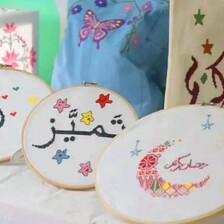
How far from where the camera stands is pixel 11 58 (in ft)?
4.91

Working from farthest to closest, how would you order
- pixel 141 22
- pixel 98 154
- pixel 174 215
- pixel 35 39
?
pixel 35 39, pixel 141 22, pixel 98 154, pixel 174 215

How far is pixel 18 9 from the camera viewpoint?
1.48 m

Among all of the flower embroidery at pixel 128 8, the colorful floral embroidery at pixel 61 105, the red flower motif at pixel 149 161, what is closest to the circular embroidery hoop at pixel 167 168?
the red flower motif at pixel 149 161

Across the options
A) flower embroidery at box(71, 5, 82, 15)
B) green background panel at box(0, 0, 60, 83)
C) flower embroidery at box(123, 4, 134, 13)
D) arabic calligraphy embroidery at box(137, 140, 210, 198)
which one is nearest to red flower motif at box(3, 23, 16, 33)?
green background panel at box(0, 0, 60, 83)

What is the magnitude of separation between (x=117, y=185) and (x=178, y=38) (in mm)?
276

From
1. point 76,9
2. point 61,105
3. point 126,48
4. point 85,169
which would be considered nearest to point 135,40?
point 126,48

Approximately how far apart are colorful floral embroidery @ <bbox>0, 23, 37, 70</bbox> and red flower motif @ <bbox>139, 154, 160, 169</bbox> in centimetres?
78

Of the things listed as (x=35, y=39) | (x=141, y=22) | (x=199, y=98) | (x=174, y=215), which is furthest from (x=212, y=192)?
(x=35, y=39)

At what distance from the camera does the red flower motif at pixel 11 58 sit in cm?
149

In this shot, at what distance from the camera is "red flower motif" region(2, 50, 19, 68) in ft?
4.88

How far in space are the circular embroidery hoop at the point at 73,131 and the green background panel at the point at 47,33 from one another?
0.59m

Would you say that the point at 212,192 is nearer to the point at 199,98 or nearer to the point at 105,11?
the point at 199,98

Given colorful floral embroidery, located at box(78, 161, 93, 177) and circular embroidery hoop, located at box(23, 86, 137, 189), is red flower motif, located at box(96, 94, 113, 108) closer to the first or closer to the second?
circular embroidery hoop, located at box(23, 86, 137, 189)

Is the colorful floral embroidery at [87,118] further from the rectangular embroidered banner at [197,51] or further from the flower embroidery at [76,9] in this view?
the flower embroidery at [76,9]
